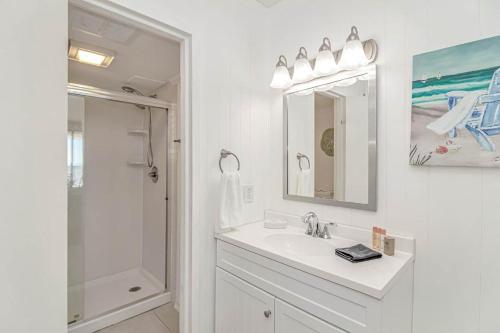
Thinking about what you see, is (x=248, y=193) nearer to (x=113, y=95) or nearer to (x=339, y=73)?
(x=339, y=73)

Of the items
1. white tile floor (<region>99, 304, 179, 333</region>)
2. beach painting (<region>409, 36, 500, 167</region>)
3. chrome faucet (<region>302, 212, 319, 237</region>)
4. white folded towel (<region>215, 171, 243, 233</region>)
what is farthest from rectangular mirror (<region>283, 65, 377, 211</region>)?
white tile floor (<region>99, 304, 179, 333</region>)

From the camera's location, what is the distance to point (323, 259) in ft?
3.77

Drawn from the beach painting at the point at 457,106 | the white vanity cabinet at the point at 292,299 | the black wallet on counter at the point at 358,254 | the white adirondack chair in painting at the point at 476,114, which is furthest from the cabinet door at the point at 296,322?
the white adirondack chair in painting at the point at 476,114

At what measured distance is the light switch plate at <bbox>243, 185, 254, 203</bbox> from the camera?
1763 mm

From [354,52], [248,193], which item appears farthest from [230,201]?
[354,52]

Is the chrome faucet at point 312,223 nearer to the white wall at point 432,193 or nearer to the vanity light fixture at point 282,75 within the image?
the white wall at point 432,193

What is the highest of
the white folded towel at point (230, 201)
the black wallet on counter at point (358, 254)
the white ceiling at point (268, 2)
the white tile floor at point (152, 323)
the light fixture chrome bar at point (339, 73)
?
the white ceiling at point (268, 2)

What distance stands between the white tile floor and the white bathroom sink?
3.97 feet

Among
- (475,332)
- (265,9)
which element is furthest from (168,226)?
(475,332)

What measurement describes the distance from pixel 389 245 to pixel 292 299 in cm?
54

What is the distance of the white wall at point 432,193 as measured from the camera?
3.29ft

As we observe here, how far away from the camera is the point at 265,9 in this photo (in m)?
1.88

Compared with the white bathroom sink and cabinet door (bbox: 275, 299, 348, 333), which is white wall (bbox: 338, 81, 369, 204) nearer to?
the white bathroom sink

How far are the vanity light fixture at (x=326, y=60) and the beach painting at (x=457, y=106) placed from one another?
420 mm
